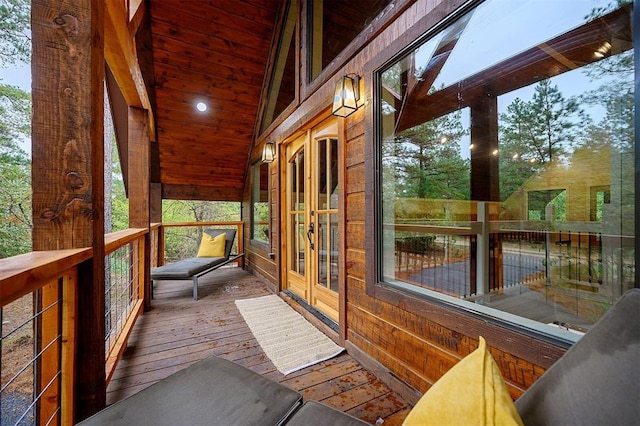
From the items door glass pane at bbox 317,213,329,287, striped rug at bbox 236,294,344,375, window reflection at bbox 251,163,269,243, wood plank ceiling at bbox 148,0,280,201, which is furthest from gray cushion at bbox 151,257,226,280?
wood plank ceiling at bbox 148,0,280,201

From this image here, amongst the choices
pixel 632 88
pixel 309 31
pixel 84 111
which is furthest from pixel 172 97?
pixel 632 88

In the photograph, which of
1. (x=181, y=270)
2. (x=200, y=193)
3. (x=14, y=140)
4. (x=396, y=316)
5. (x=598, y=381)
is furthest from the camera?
(x=200, y=193)

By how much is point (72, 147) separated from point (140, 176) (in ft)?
6.65

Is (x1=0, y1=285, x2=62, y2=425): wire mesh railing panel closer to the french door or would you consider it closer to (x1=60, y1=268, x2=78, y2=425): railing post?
(x1=60, y1=268, x2=78, y2=425): railing post

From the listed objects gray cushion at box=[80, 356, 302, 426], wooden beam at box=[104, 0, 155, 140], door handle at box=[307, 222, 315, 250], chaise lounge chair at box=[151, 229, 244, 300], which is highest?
wooden beam at box=[104, 0, 155, 140]

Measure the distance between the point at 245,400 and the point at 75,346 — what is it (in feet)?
2.62

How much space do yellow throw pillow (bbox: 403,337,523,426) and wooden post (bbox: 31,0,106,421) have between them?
4.56 ft

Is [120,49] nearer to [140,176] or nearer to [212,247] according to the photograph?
[140,176]

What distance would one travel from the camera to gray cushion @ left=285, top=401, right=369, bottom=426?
834mm

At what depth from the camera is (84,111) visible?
111cm

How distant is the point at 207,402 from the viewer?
0.94 metres

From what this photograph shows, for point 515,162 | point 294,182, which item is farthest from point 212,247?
point 515,162

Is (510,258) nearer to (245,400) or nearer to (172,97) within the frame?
(245,400)

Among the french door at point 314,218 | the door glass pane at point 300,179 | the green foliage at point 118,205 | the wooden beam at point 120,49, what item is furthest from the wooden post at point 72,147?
the green foliage at point 118,205
